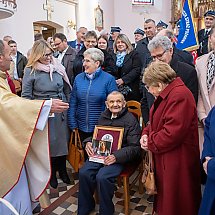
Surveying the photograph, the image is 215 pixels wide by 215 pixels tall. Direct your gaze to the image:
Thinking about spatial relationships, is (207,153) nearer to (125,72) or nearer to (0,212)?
(0,212)

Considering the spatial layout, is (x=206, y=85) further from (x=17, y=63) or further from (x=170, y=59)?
(x=17, y=63)

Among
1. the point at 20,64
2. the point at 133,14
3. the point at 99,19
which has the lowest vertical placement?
the point at 20,64

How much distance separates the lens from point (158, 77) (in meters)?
2.09

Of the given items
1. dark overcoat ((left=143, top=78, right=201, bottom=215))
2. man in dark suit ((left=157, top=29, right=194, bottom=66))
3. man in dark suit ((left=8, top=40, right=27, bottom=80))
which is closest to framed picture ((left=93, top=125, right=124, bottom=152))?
dark overcoat ((left=143, top=78, right=201, bottom=215))

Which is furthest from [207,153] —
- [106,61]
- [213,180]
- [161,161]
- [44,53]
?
[106,61]

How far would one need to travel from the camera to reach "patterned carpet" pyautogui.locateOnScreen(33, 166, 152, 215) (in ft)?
9.23

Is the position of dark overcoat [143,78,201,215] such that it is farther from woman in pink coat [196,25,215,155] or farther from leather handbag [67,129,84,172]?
leather handbag [67,129,84,172]

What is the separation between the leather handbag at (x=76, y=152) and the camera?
125 inches

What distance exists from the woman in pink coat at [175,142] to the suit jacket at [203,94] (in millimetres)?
431

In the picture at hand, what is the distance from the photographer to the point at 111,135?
2.73m

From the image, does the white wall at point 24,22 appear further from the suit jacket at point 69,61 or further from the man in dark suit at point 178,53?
the man in dark suit at point 178,53

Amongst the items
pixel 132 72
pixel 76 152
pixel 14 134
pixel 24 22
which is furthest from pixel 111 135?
pixel 24 22

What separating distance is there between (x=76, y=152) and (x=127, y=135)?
73cm

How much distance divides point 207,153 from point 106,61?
219 cm
